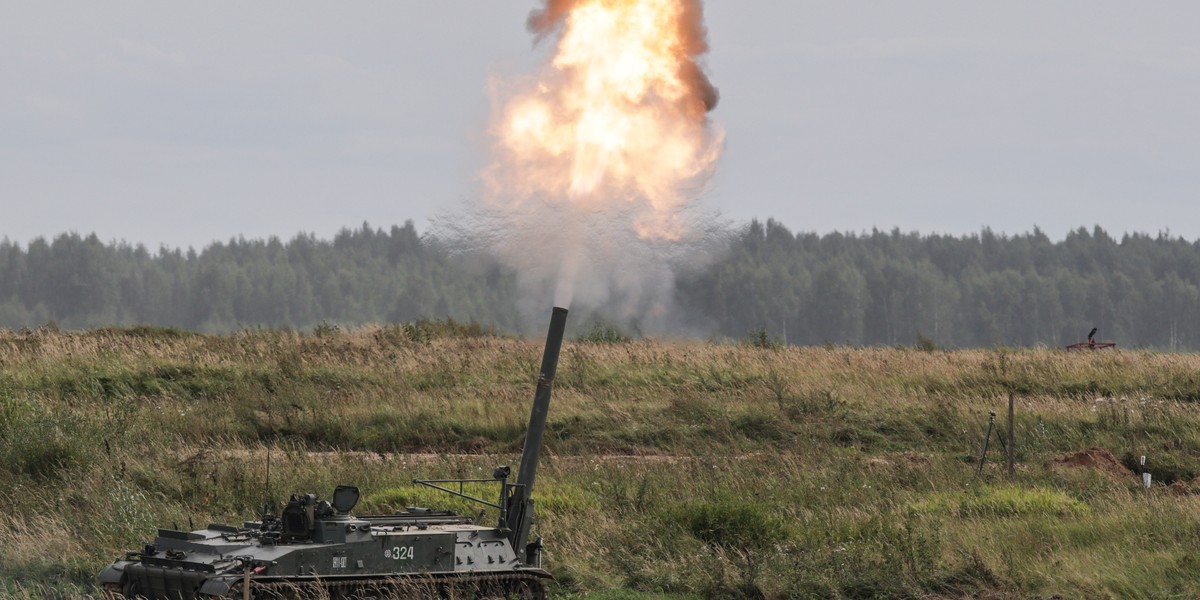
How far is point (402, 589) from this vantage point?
562 inches

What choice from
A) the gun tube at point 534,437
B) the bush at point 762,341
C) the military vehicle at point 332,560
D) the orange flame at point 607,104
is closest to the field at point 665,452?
the bush at point 762,341

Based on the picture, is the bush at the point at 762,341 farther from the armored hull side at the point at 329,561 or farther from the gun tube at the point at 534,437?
the armored hull side at the point at 329,561

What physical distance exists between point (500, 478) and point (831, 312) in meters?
86.8

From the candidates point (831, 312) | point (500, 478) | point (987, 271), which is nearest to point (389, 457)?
point (500, 478)

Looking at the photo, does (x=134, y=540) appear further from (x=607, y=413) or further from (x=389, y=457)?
(x=607, y=413)

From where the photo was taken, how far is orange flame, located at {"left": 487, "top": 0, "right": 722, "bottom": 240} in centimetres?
1806

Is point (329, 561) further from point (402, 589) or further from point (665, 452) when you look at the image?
point (665, 452)

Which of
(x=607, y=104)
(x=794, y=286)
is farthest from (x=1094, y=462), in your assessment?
(x=794, y=286)

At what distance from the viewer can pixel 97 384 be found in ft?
104

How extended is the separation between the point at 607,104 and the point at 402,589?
21.8 feet

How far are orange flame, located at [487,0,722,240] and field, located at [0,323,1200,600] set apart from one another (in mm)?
4634

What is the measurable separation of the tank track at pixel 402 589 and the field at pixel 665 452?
1.76m

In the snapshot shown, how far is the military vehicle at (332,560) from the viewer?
13.5 metres

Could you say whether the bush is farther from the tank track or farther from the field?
the tank track
